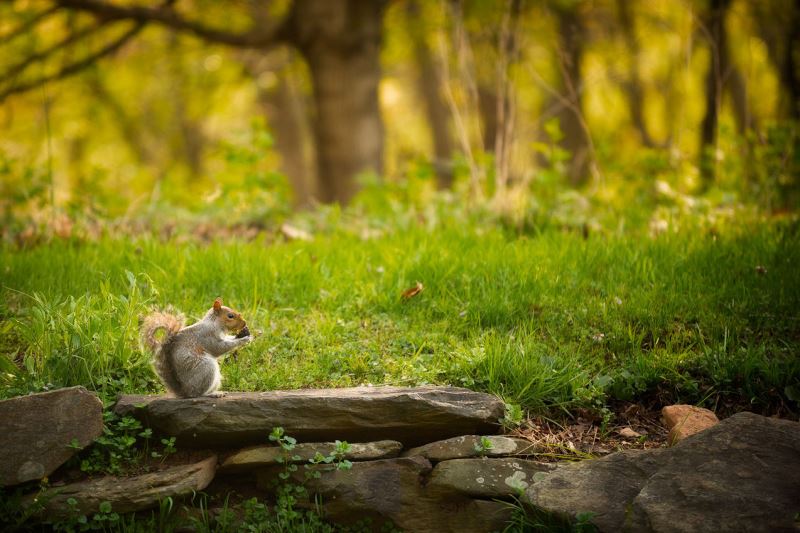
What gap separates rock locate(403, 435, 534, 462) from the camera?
3.27m

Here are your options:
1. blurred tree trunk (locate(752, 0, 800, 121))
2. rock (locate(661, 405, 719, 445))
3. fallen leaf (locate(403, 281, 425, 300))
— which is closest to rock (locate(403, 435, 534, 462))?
rock (locate(661, 405, 719, 445))

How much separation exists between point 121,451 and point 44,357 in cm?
69

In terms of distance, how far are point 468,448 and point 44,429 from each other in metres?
1.95

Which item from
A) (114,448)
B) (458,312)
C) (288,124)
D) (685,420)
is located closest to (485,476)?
(685,420)

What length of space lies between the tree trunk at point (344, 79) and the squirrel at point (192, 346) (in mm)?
5947

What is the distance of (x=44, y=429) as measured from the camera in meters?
3.11

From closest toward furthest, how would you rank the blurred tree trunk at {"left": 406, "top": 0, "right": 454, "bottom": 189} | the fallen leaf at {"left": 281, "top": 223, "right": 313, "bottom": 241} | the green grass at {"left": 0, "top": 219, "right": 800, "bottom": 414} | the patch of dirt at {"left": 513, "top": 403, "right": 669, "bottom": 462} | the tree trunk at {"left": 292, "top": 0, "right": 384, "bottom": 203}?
1. the patch of dirt at {"left": 513, "top": 403, "right": 669, "bottom": 462}
2. the green grass at {"left": 0, "top": 219, "right": 800, "bottom": 414}
3. the fallen leaf at {"left": 281, "top": 223, "right": 313, "bottom": 241}
4. the tree trunk at {"left": 292, "top": 0, "right": 384, "bottom": 203}
5. the blurred tree trunk at {"left": 406, "top": 0, "right": 454, "bottom": 189}

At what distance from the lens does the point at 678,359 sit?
3752 mm

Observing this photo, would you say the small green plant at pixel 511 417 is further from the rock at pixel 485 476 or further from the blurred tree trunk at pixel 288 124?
the blurred tree trunk at pixel 288 124

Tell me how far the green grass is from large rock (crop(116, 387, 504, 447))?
0.32 meters

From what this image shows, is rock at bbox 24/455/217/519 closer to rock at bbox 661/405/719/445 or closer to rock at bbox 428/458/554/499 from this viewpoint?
rock at bbox 428/458/554/499

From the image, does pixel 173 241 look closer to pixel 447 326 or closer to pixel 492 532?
pixel 447 326

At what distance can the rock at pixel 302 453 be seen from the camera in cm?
324

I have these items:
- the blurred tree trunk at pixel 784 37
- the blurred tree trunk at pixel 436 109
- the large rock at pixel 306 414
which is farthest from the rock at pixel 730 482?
the blurred tree trunk at pixel 436 109
